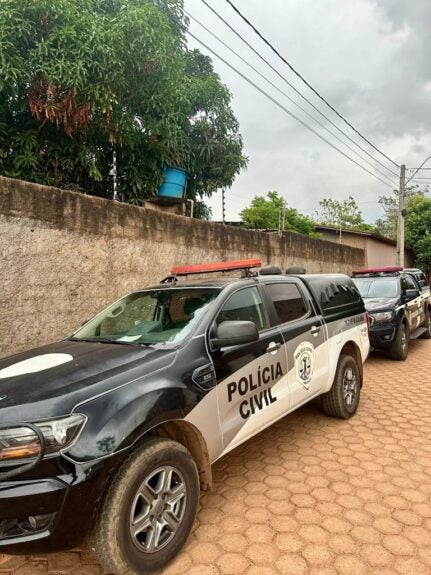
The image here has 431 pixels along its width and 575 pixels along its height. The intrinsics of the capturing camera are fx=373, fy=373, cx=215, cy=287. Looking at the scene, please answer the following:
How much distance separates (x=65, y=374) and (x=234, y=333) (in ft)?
3.42

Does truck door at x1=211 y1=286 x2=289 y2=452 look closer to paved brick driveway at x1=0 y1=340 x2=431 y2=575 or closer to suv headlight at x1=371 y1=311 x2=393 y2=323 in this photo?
paved brick driveway at x1=0 y1=340 x2=431 y2=575

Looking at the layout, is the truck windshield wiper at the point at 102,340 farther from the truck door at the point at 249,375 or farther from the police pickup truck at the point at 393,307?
the police pickup truck at the point at 393,307

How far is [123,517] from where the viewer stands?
180 cm

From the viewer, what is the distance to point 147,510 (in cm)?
195

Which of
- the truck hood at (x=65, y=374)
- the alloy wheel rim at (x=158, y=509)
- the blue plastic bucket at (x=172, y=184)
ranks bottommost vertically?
the alloy wheel rim at (x=158, y=509)

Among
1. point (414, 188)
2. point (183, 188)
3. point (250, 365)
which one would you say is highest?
point (414, 188)

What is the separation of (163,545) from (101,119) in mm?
5542

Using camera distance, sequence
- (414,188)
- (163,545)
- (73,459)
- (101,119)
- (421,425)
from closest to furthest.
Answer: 1. (73,459)
2. (163,545)
3. (421,425)
4. (101,119)
5. (414,188)

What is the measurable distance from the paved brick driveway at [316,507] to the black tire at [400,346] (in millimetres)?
2841

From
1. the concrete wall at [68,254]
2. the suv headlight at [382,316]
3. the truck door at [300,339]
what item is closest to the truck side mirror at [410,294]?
the suv headlight at [382,316]

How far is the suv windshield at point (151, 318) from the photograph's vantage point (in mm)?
2637

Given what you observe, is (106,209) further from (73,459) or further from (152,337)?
(73,459)

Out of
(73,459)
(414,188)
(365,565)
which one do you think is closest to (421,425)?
(365,565)

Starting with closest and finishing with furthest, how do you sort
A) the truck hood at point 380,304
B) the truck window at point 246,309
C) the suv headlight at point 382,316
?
the truck window at point 246,309, the suv headlight at point 382,316, the truck hood at point 380,304
